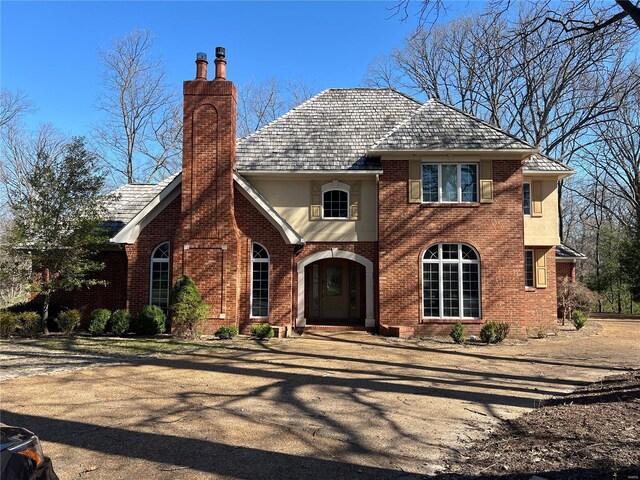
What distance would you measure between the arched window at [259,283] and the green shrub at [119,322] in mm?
3850

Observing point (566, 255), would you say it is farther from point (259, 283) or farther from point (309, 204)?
point (259, 283)

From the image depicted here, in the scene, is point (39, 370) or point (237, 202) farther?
point (237, 202)

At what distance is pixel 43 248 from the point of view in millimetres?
13625

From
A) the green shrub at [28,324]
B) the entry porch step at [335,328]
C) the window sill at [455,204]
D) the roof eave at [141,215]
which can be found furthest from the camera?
the entry porch step at [335,328]

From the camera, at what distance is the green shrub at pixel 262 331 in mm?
13586

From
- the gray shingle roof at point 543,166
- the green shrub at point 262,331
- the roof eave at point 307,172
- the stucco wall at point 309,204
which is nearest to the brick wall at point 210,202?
the green shrub at point 262,331

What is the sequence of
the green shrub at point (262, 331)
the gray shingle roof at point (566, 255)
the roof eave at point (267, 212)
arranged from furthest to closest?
the gray shingle roof at point (566, 255) → the roof eave at point (267, 212) → the green shrub at point (262, 331)

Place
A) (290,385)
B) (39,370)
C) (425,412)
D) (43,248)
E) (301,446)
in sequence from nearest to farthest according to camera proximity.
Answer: (301,446) < (425,412) < (290,385) < (39,370) < (43,248)

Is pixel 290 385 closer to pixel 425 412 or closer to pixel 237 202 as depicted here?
pixel 425 412

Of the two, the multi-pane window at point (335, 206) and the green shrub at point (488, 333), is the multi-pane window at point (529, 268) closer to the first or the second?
the green shrub at point (488, 333)

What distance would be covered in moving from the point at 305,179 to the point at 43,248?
27.9 feet

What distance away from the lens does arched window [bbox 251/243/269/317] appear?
15031 mm

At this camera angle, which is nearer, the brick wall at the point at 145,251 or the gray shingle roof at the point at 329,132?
the brick wall at the point at 145,251

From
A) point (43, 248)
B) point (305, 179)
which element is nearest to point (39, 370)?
point (43, 248)
